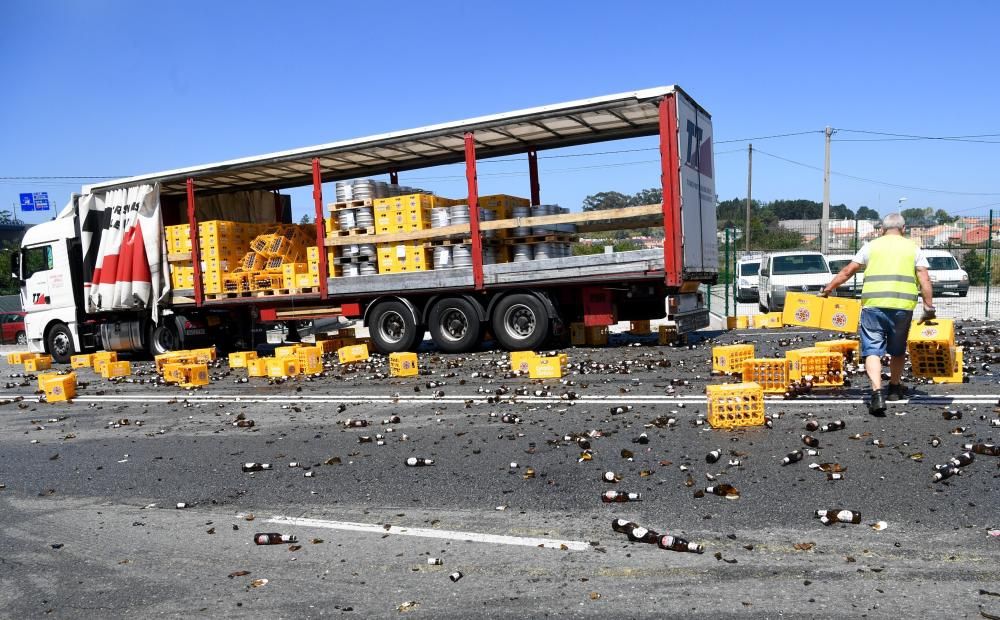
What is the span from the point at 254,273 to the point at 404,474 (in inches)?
460

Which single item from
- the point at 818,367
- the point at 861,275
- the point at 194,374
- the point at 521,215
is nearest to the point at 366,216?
the point at 521,215

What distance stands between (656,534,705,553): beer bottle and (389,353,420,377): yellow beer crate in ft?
26.5

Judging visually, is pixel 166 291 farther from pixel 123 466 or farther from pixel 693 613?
pixel 693 613

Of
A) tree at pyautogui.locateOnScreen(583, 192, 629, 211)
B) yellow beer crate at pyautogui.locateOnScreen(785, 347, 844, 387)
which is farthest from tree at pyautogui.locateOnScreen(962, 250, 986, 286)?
yellow beer crate at pyautogui.locateOnScreen(785, 347, 844, 387)

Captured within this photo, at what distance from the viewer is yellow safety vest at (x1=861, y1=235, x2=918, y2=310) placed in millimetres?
7023

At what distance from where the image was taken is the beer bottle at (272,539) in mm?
4598

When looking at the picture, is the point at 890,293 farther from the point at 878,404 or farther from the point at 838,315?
the point at 838,315

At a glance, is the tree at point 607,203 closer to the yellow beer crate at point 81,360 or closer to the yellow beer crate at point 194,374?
the yellow beer crate at point 194,374

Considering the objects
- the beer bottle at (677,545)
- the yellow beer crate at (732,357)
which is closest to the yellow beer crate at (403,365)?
the yellow beer crate at (732,357)

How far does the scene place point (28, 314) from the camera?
19.3m

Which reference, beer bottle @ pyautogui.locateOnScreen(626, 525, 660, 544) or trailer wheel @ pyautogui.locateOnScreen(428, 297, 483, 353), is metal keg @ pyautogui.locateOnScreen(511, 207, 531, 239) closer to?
trailer wheel @ pyautogui.locateOnScreen(428, 297, 483, 353)

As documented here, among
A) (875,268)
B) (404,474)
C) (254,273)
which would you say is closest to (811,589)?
(404,474)

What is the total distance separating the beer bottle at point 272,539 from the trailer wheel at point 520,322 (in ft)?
30.5

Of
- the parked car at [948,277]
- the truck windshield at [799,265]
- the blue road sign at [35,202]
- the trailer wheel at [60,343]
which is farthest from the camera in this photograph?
the blue road sign at [35,202]
